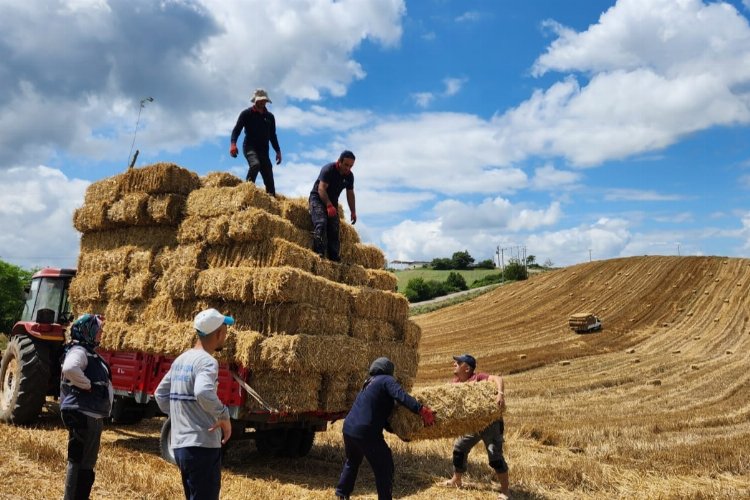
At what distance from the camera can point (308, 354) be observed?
7.62m

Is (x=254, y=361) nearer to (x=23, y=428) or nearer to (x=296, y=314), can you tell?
(x=296, y=314)

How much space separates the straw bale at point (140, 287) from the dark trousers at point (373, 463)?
173 inches

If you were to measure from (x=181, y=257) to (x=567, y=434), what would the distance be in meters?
7.17

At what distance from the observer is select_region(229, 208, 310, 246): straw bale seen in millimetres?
8367

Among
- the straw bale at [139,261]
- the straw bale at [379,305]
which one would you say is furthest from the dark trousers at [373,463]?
the straw bale at [139,261]

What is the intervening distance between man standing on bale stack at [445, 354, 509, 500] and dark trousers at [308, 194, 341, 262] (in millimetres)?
2517

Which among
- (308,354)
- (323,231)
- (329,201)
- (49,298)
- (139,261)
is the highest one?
(329,201)

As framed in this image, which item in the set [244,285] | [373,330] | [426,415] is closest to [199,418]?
[426,415]

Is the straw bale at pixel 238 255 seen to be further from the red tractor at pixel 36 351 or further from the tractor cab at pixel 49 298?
the tractor cab at pixel 49 298

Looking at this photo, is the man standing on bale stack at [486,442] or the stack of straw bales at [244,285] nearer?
the man standing on bale stack at [486,442]

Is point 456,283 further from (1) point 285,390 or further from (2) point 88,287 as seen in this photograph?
(1) point 285,390

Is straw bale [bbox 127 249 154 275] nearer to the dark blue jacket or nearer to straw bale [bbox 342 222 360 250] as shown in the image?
straw bale [bbox 342 222 360 250]

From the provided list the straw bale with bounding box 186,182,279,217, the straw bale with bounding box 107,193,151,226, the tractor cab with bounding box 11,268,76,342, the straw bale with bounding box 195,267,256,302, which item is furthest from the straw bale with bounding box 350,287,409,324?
the tractor cab with bounding box 11,268,76,342

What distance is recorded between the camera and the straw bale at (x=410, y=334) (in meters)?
9.51
